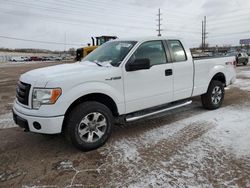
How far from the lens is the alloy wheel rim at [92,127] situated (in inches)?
155

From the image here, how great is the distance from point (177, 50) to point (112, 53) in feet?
4.94

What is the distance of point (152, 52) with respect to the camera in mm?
4840

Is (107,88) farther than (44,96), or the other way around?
(107,88)

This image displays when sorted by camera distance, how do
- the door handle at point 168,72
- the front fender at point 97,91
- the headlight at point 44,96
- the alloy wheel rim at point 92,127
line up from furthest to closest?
the door handle at point 168,72 → the alloy wheel rim at point 92,127 → the front fender at point 97,91 → the headlight at point 44,96

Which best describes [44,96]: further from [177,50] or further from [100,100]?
[177,50]

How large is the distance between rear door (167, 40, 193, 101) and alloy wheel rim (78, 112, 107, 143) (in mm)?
1841

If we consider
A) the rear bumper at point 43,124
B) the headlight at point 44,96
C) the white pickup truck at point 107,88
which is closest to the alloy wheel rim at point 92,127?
the white pickup truck at point 107,88

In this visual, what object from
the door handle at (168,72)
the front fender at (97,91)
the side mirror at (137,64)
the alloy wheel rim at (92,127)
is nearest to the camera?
the front fender at (97,91)

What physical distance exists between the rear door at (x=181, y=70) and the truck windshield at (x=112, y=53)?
3.40ft

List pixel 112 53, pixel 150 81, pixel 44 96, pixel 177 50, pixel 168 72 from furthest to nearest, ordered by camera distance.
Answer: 1. pixel 177 50
2. pixel 168 72
3. pixel 112 53
4. pixel 150 81
5. pixel 44 96

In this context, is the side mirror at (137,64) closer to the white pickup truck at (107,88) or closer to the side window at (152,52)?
the white pickup truck at (107,88)

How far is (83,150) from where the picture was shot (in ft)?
13.1

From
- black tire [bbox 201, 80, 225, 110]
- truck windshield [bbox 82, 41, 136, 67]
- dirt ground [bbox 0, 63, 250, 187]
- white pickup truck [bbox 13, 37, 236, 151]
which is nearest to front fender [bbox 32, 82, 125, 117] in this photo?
white pickup truck [bbox 13, 37, 236, 151]

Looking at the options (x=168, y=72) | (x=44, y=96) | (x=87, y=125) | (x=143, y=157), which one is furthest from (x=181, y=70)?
(x=44, y=96)
